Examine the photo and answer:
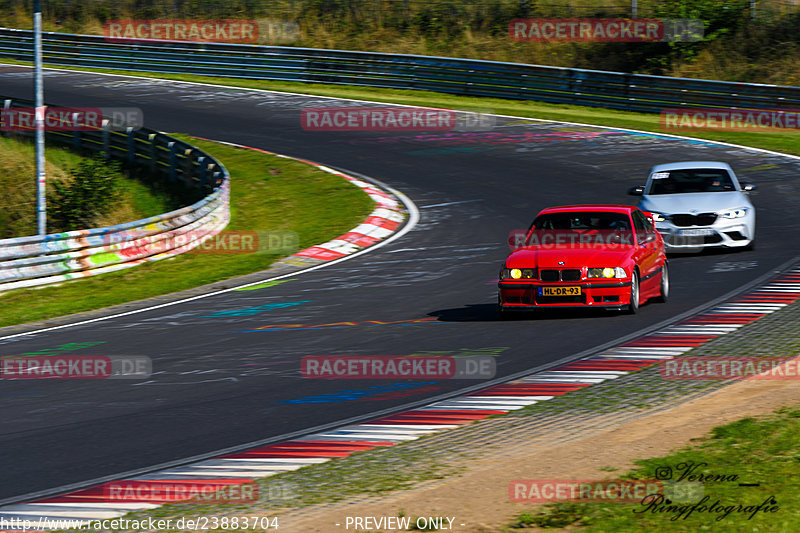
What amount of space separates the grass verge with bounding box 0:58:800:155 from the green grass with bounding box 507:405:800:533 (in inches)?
822

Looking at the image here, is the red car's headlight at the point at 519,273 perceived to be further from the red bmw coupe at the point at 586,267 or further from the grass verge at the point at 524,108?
the grass verge at the point at 524,108

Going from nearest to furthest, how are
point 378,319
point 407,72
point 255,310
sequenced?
point 378,319 → point 255,310 → point 407,72

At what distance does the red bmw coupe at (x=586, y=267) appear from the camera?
40.9 ft

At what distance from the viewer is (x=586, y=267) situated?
12.5m

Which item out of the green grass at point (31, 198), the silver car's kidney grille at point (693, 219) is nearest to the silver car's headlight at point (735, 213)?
the silver car's kidney grille at point (693, 219)

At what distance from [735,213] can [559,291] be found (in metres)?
5.35

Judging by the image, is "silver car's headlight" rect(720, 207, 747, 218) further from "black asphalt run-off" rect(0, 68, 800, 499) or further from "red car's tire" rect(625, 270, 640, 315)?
"red car's tire" rect(625, 270, 640, 315)

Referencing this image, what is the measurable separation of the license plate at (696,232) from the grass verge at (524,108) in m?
11.4

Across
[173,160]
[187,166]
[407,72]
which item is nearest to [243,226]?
[187,166]

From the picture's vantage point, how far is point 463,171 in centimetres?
2608

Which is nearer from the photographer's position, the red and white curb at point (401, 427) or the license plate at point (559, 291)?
the red and white curb at point (401, 427)

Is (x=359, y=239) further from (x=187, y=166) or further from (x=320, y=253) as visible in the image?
(x=187, y=166)

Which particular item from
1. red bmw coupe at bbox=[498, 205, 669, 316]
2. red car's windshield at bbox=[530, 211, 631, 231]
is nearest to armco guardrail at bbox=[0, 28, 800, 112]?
red car's windshield at bbox=[530, 211, 631, 231]

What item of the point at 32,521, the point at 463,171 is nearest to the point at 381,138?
the point at 463,171
